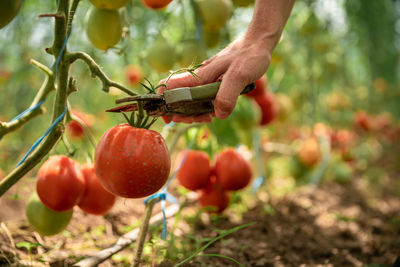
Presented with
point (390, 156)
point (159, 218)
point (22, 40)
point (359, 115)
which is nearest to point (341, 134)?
point (359, 115)

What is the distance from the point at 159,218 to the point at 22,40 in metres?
1.95

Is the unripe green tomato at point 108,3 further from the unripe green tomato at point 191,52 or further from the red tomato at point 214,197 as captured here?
the red tomato at point 214,197

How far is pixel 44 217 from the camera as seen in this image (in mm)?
961

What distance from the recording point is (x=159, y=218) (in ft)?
4.07

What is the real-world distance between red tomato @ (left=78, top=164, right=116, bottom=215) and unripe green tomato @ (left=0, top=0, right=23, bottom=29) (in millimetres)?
487

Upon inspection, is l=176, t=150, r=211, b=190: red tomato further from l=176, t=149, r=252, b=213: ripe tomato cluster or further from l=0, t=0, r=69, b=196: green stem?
l=0, t=0, r=69, b=196: green stem

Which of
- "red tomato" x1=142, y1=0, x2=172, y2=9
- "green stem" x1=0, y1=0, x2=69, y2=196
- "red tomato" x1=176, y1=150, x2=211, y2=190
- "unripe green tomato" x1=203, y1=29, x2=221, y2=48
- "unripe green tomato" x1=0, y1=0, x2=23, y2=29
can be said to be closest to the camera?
"unripe green tomato" x1=0, y1=0, x2=23, y2=29

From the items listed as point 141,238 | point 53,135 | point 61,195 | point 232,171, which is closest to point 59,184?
point 61,195

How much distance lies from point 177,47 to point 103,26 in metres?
0.47

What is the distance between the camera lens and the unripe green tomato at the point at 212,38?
5.04 feet

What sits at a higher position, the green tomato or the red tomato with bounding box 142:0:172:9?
the red tomato with bounding box 142:0:172:9

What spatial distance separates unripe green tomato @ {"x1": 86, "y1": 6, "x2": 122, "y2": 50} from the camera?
0.99 meters

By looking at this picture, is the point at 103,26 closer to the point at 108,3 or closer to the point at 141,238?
the point at 108,3

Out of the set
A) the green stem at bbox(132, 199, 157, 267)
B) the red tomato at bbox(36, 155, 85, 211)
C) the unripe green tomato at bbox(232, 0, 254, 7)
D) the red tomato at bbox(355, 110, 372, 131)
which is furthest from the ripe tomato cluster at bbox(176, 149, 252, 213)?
the red tomato at bbox(355, 110, 372, 131)
